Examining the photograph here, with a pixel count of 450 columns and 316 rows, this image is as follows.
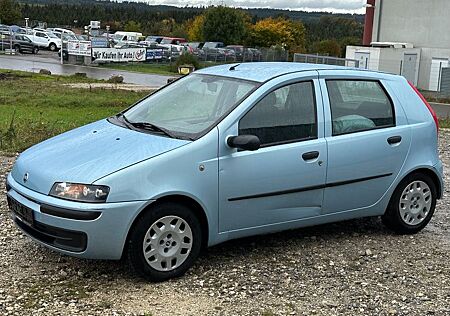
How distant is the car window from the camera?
18.0 ft

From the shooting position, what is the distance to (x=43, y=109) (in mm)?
18156

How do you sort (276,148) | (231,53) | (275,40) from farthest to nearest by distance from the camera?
(275,40) → (231,53) → (276,148)

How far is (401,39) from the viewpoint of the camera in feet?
151

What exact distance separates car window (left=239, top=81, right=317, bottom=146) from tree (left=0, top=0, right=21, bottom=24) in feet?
281

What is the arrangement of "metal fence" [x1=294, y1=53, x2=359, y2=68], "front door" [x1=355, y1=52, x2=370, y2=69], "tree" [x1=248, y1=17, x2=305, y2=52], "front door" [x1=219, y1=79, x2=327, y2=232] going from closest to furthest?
1. "front door" [x1=219, y1=79, x2=327, y2=232]
2. "metal fence" [x1=294, y1=53, x2=359, y2=68]
3. "front door" [x1=355, y1=52, x2=370, y2=69]
4. "tree" [x1=248, y1=17, x2=305, y2=52]

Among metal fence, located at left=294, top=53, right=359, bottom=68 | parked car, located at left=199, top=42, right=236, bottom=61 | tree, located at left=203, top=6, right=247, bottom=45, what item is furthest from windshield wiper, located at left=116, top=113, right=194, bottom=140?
tree, located at left=203, top=6, right=247, bottom=45

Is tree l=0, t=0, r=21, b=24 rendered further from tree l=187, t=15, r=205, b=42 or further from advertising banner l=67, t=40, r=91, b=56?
advertising banner l=67, t=40, r=91, b=56

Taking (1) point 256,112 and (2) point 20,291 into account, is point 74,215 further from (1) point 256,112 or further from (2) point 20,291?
(1) point 256,112

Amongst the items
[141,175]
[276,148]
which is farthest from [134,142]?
[276,148]

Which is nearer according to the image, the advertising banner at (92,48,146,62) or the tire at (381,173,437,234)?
the tire at (381,173,437,234)

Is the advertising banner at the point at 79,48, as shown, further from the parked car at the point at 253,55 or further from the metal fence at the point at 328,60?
the metal fence at the point at 328,60

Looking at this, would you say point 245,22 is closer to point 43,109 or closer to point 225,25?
point 225,25

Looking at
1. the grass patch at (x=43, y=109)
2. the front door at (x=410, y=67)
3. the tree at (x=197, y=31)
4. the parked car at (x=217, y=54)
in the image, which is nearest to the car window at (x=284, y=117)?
the grass patch at (x=43, y=109)

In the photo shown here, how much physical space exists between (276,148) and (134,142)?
1.19m
